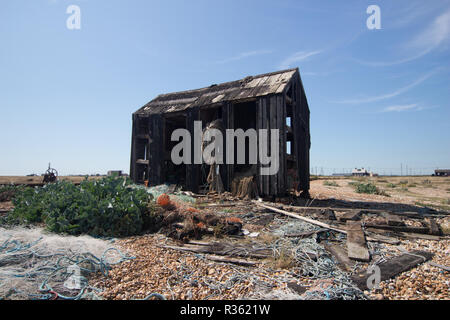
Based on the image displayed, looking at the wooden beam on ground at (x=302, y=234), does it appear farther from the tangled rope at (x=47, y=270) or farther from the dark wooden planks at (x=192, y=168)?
the dark wooden planks at (x=192, y=168)

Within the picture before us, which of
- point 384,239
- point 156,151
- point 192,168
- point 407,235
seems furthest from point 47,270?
point 156,151

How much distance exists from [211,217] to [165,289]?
307 cm

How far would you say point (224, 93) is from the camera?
505 inches

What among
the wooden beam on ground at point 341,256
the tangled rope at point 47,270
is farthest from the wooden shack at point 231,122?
the tangled rope at point 47,270

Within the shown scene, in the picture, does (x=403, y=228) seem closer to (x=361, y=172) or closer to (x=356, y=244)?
(x=356, y=244)

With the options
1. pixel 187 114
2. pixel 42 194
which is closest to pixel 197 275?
pixel 42 194

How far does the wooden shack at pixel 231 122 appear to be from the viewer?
1059 cm

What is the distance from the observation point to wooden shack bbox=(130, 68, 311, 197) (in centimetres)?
1059

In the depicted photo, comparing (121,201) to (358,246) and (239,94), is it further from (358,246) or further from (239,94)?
(239,94)

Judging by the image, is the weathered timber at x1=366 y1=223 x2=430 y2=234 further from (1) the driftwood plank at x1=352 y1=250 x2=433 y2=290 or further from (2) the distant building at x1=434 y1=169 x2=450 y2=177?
(2) the distant building at x1=434 y1=169 x2=450 y2=177

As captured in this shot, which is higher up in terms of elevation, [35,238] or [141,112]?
[141,112]

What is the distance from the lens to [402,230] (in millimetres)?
5938

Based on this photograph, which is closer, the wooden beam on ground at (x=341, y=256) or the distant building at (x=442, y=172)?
the wooden beam on ground at (x=341, y=256)

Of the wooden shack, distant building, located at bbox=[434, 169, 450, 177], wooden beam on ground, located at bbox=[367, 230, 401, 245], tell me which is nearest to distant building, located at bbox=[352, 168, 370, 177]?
distant building, located at bbox=[434, 169, 450, 177]
